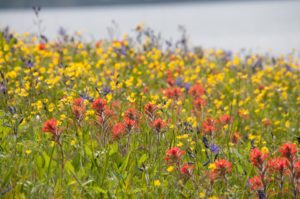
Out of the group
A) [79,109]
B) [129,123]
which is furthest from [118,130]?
[79,109]

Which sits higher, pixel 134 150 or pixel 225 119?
pixel 225 119

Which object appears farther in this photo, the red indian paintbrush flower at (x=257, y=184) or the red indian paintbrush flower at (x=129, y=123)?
the red indian paintbrush flower at (x=129, y=123)

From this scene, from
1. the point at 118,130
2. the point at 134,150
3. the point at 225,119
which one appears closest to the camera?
the point at 118,130

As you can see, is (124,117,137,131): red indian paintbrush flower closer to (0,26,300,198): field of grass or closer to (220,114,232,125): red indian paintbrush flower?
(0,26,300,198): field of grass

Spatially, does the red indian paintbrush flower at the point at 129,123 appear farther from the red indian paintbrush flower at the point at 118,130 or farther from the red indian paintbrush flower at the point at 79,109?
the red indian paintbrush flower at the point at 79,109

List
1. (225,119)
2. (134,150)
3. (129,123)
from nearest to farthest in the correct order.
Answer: (129,123) < (134,150) < (225,119)

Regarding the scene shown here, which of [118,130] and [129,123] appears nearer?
[129,123]

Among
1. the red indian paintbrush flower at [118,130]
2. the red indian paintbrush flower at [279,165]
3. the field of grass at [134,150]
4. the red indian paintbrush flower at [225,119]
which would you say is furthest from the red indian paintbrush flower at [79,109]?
the red indian paintbrush flower at [279,165]

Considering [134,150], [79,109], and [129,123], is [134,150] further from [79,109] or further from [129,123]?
[79,109]

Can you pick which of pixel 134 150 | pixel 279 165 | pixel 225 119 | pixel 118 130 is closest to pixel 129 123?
pixel 118 130

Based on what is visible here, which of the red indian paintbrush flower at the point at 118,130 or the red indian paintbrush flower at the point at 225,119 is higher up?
the red indian paintbrush flower at the point at 118,130

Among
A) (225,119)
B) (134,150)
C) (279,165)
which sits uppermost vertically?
(279,165)

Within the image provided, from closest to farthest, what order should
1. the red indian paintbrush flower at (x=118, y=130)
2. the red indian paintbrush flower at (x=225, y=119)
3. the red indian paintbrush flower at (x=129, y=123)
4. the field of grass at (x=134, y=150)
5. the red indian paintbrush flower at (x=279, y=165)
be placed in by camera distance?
the red indian paintbrush flower at (x=279, y=165) → the field of grass at (x=134, y=150) → the red indian paintbrush flower at (x=129, y=123) → the red indian paintbrush flower at (x=118, y=130) → the red indian paintbrush flower at (x=225, y=119)

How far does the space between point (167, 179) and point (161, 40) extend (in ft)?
12.9
